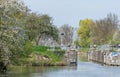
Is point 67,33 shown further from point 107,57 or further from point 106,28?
point 107,57

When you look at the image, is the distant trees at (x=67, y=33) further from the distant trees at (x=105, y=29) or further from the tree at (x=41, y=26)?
the tree at (x=41, y=26)

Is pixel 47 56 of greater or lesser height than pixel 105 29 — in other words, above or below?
below

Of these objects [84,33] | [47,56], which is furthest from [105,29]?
[47,56]

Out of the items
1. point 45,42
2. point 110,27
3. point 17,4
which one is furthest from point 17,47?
point 110,27

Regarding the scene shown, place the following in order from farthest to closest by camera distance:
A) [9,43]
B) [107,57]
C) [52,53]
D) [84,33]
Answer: [84,33] < [107,57] < [52,53] < [9,43]

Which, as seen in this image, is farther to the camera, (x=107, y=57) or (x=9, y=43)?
(x=107, y=57)

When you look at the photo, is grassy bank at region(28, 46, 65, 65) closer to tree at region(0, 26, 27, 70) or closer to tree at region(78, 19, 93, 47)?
tree at region(0, 26, 27, 70)

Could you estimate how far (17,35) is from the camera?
5134cm

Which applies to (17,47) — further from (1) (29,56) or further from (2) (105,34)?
(2) (105,34)

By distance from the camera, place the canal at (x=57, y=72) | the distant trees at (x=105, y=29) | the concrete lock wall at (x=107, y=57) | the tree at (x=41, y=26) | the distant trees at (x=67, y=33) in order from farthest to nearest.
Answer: the distant trees at (x=67, y=33)
the distant trees at (x=105, y=29)
the tree at (x=41, y=26)
the concrete lock wall at (x=107, y=57)
the canal at (x=57, y=72)

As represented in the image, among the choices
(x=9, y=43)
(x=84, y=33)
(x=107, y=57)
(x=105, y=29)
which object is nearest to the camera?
(x=9, y=43)

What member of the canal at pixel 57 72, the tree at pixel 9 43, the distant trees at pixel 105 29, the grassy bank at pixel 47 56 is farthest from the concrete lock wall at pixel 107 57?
the tree at pixel 9 43

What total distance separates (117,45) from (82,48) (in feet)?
130

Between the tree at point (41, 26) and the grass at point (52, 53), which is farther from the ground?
the tree at point (41, 26)
